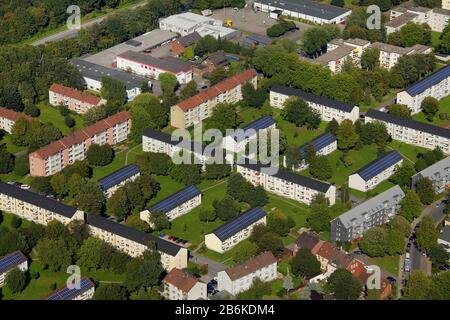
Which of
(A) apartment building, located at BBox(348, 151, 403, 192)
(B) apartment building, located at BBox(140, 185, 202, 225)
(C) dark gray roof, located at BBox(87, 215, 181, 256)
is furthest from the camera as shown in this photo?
(A) apartment building, located at BBox(348, 151, 403, 192)

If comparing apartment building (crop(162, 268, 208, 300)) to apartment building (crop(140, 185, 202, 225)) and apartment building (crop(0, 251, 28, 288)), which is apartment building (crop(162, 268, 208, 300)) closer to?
apartment building (crop(140, 185, 202, 225))

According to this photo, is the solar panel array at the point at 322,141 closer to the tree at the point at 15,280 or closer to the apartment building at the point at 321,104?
the apartment building at the point at 321,104

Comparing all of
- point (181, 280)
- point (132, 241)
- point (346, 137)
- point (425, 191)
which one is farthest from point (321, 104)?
point (181, 280)

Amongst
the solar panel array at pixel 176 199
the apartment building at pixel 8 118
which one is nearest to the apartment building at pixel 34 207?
the solar panel array at pixel 176 199

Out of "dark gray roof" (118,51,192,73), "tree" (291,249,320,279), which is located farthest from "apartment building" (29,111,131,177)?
"tree" (291,249,320,279)

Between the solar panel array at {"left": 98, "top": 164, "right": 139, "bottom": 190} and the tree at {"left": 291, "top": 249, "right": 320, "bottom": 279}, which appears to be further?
the solar panel array at {"left": 98, "top": 164, "right": 139, "bottom": 190}

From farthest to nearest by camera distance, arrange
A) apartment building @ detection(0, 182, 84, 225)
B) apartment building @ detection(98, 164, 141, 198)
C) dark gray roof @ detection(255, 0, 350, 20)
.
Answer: dark gray roof @ detection(255, 0, 350, 20), apartment building @ detection(98, 164, 141, 198), apartment building @ detection(0, 182, 84, 225)

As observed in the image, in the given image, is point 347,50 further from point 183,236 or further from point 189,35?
point 183,236

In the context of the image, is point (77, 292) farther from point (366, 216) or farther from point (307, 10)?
point (307, 10)
